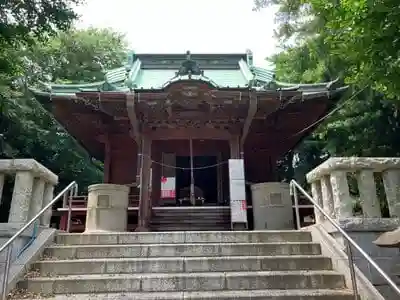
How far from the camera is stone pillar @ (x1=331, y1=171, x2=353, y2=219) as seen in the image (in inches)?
191

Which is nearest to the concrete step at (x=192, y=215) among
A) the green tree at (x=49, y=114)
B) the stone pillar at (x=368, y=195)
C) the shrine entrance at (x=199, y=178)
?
the shrine entrance at (x=199, y=178)

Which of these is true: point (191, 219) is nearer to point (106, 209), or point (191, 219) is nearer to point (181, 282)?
point (106, 209)

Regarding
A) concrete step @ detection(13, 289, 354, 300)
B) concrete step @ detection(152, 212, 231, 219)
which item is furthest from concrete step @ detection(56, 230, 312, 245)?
concrete step @ detection(152, 212, 231, 219)

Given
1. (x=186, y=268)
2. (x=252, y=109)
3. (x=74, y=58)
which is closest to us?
(x=186, y=268)

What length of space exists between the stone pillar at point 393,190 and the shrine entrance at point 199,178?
754 centimetres

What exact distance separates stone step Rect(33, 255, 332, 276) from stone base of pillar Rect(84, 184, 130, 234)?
9.09ft

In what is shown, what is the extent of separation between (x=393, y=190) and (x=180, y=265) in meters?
3.11

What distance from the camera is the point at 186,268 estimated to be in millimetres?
4719

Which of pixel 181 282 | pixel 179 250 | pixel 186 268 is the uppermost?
pixel 179 250

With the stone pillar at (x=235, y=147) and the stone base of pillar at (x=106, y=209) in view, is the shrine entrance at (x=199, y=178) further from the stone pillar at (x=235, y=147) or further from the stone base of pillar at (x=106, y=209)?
the stone base of pillar at (x=106, y=209)

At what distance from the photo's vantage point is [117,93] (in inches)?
339

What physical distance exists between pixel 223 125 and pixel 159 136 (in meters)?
1.80

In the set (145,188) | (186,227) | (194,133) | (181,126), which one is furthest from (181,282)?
(181,126)

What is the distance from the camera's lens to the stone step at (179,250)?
5.03 metres
